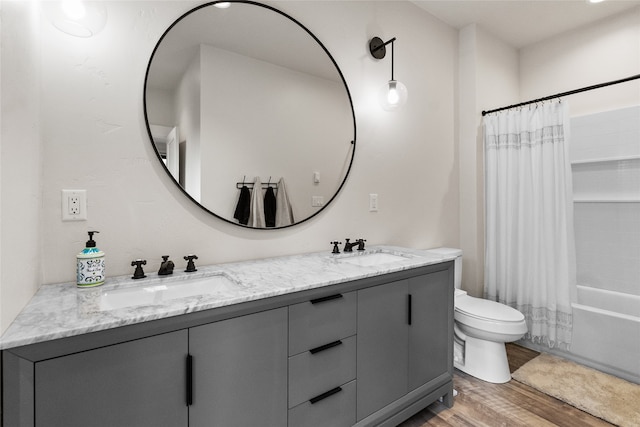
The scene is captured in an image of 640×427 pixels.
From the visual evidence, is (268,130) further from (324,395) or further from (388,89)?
(324,395)

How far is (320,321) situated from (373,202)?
3.82 feet

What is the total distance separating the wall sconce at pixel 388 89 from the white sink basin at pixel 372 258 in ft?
3.47

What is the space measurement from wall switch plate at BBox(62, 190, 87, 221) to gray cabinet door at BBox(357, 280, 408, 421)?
120cm

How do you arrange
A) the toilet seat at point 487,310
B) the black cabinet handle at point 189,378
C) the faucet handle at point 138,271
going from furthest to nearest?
the toilet seat at point 487,310 → the faucet handle at point 138,271 → the black cabinet handle at point 189,378

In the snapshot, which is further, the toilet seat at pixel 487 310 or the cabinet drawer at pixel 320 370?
the toilet seat at pixel 487 310

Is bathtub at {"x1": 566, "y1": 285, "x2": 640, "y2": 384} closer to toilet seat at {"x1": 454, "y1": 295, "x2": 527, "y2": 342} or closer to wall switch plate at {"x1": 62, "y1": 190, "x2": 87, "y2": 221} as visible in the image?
toilet seat at {"x1": 454, "y1": 295, "x2": 527, "y2": 342}

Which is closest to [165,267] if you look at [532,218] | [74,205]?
[74,205]

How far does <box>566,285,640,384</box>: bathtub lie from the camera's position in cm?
207

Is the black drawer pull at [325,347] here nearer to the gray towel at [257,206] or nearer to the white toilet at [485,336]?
the gray towel at [257,206]

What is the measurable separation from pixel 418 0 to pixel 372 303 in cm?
234

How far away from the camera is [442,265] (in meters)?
1.75

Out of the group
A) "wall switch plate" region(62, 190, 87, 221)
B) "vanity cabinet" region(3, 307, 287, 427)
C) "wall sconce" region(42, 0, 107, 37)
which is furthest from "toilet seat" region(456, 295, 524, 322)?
"wall sconce" region(42, 0, 107, 37)

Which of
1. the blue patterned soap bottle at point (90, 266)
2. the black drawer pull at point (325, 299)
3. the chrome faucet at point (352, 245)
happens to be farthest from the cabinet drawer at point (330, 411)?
the blue patterned soap bottle at point (90, 266)

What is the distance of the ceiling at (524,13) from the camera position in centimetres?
246
